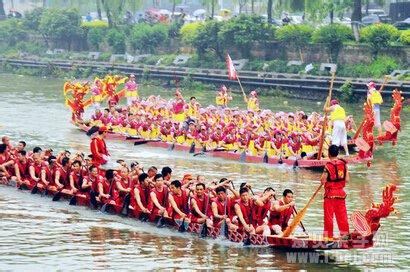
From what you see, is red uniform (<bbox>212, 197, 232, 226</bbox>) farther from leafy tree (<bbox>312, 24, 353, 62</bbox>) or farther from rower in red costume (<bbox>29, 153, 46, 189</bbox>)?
leafy tree (<bbox>312, 24, 353, 62</bbox>)

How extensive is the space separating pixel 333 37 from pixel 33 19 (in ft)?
90.5

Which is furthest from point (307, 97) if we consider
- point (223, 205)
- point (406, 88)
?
point (223, 205)

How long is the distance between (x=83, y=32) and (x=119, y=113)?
2981 centimetres

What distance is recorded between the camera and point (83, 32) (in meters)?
63.2

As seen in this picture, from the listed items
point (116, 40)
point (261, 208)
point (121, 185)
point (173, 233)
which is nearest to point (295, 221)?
point (261, 208)

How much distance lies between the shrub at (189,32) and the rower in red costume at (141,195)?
107ft

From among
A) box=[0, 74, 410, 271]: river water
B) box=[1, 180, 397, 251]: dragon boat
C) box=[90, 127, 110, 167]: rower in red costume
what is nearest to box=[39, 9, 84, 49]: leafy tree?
box=[0, 74, 410, 271]: river water

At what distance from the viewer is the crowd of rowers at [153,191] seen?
18.3 m

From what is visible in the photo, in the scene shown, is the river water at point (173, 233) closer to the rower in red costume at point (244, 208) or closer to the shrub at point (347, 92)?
the rower in red costume at point (244, 208)

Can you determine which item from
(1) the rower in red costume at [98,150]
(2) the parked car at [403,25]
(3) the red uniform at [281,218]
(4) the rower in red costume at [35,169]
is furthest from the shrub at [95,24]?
(3) the red uniform at [281,218]

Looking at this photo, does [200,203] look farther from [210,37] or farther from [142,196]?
[210,37]

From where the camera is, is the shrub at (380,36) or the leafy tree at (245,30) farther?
the leafy tree at (245,30)

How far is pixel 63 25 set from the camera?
62.9 meters

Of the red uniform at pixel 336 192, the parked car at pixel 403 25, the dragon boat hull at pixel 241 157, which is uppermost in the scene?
the parked car at pixel 403 25
